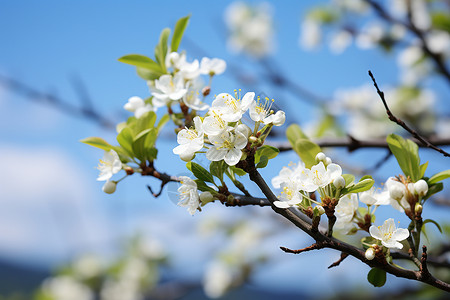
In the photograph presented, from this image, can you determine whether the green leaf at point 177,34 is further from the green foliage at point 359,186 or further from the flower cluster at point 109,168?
the green foliage at point 359,186

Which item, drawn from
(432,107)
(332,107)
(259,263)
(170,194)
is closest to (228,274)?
(259,263)

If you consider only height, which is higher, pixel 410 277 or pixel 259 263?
pixel 259 263

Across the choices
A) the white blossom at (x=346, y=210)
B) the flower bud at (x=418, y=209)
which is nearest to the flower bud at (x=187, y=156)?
the white blossom at (x=346, y=210)

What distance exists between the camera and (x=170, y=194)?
35.8 inches

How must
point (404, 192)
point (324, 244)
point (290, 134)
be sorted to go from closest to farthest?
1. point (324, 244)
2. point (404, 192)
3. point (290, 134)

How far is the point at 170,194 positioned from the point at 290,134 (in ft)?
1.04

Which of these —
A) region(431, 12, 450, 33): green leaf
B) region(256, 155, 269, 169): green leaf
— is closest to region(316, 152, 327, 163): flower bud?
region(256, 155, 269, 169): green leaf

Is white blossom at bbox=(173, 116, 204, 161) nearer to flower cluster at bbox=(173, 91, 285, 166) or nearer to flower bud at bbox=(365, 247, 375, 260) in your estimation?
flower cluster at bbox=(173, 91, 285, 166)

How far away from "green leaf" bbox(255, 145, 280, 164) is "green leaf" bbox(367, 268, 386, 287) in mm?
306

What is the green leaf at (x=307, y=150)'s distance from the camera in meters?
0.84

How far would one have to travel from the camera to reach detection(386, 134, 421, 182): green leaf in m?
0.88

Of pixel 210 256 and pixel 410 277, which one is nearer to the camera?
pixel 410 277

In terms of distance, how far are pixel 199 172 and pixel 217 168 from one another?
4cm

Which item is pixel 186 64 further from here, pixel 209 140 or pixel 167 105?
pixel 209 140
